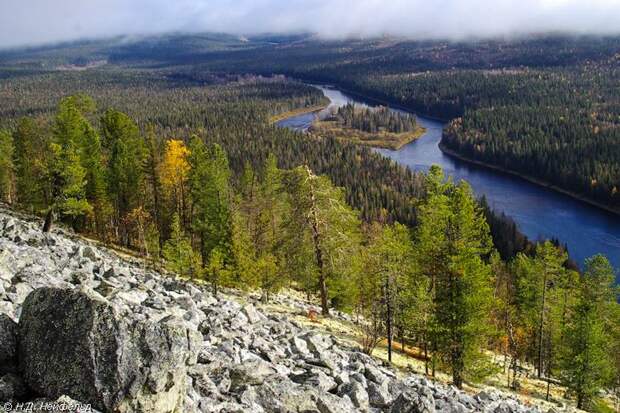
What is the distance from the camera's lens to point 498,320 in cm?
7688

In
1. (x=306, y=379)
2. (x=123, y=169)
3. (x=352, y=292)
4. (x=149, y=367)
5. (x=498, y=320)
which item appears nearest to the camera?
(x=149, y=367)

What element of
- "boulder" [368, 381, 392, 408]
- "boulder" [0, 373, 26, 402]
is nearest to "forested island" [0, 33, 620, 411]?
"boulder" [368, 381, 392, 408]

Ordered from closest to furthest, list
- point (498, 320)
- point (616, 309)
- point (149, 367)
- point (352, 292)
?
point (149, 367) < point (352, 292) < point (616, 309) < point (498, 320)

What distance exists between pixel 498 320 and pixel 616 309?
1623 cm

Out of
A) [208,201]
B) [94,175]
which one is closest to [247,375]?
[208,201]

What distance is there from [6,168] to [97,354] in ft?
235

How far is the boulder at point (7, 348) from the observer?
1658 centimetres

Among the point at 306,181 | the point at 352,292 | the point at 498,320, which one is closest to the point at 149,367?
the point at 306,181

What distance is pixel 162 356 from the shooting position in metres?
16.6

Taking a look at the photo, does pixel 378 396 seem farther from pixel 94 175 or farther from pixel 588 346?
pixel 94 175

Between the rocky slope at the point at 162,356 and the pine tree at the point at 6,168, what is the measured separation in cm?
4541

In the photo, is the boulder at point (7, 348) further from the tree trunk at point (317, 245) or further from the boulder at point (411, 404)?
the tree trunk at point (317, 245)

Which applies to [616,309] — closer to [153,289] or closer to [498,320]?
[498,320]

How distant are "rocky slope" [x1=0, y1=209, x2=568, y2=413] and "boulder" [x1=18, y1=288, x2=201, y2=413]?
0.09 feet
